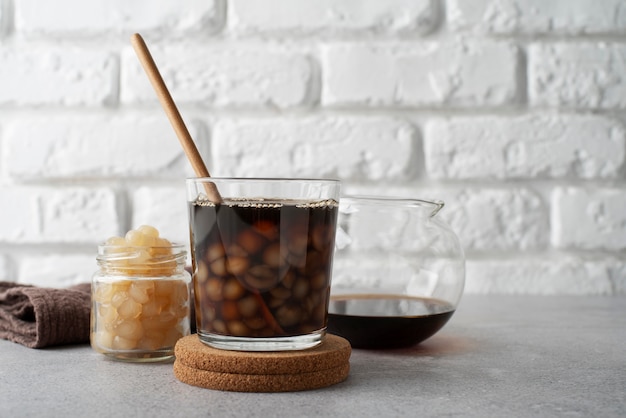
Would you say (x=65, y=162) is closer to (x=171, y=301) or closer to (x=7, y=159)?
(x=7, y=159)

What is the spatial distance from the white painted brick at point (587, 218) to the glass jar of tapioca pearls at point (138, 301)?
3.03 feet

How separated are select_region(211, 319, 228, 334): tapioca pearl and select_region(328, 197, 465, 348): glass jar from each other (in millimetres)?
184

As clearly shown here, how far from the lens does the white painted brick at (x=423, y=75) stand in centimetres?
148

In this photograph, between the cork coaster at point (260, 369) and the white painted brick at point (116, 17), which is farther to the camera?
the white painted brick at point (116, 17)

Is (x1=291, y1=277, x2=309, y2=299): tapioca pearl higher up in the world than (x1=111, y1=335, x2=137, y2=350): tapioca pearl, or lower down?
higher up

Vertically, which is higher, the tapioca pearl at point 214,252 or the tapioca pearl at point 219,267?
the tapioca pearl at point 214,252

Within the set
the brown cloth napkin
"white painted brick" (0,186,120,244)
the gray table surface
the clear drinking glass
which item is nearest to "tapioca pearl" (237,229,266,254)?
the clear drinking glass

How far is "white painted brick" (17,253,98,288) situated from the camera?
153cm

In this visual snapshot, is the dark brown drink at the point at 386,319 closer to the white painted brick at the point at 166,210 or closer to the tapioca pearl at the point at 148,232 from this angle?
the tapioca pearl at the point at 148,232

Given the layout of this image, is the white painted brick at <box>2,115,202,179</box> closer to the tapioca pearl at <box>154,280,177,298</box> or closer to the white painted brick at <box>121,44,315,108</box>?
the white painted brick at <box>121,44,315,108</box>

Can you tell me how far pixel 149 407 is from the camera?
611 millimetres

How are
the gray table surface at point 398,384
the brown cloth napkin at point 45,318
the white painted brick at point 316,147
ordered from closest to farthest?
the gray table surface at point 398,384, the brown cloth napkin at point 45,318, the white painted brick at point 316,147

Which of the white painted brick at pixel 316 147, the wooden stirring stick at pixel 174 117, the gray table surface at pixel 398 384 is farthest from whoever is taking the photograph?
the white painted brick at pixel 316 147

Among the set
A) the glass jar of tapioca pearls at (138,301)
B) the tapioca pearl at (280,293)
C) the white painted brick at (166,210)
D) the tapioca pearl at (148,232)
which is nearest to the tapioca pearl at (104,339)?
the glass jar of tapioca pearls at (138,301)
